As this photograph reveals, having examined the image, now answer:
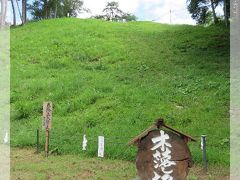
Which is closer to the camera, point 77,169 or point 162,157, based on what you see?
point 162,157

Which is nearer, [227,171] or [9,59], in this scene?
[227,171]

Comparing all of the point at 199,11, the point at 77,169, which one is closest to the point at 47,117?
the point at 77,169

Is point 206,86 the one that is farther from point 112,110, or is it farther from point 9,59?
point 9,59

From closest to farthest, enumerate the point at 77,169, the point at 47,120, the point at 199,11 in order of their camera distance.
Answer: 1. the point at 77,169
2. the point at 47,120
3. the point at 199,11

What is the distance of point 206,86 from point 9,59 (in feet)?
32.4

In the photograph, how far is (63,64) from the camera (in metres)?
17.2

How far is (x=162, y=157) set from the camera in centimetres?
514

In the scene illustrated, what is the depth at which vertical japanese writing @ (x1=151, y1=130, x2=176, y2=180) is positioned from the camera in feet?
16.8

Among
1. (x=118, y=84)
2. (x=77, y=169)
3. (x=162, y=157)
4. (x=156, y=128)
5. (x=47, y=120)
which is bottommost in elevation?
(x=77, y=169)

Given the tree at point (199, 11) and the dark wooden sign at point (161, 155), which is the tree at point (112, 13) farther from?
the dark wooden sign at point (161, 155)

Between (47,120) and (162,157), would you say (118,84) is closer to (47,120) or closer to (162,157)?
(47,120)

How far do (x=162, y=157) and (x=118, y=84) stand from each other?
8842mm

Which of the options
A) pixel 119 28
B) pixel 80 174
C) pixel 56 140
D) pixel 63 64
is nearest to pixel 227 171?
pixel 80 174

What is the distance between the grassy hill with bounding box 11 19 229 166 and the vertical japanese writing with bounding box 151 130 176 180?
3.13 m
